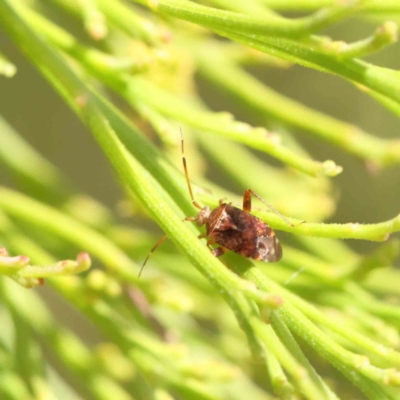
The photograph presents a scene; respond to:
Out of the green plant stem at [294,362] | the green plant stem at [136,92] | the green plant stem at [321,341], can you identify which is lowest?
the green plant stem at [294,362]

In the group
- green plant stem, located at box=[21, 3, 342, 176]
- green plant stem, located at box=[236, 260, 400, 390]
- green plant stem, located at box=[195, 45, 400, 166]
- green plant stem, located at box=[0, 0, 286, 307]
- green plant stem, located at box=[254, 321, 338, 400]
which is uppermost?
green plant stem, located at box=[195, 45, 400, 166]

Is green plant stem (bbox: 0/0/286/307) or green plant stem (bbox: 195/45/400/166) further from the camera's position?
green plant stem (bbox: 195/45/400/166)

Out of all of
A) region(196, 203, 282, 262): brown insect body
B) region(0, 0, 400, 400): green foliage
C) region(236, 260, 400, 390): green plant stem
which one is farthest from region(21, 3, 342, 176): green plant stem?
region(236, 260, 400, 390): green plant stem

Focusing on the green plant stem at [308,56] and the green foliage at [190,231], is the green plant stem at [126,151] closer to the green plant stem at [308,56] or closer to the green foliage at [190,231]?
the green foliage at [190,231]

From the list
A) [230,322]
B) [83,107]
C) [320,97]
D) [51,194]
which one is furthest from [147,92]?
[320,97]

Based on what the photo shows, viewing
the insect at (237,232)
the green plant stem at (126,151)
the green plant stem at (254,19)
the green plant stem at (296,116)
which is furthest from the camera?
the green plant stem at (296,116)

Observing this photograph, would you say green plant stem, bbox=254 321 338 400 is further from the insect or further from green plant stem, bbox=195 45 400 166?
green plant stem, bbox=195 45 400 166

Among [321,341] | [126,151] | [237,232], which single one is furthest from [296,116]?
[321,341]

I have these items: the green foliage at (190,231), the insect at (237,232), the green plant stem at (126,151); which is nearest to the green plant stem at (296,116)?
the green foliage at (190,231)
